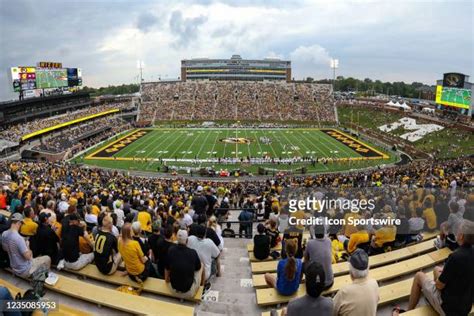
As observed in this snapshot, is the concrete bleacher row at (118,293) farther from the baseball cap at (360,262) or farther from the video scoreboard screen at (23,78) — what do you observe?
the video scoreboard screen at (23,78)

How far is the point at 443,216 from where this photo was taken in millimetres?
9062

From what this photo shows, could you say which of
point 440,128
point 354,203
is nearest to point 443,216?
point 354,203

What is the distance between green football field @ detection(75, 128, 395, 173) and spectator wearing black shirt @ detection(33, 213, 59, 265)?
30.7 m

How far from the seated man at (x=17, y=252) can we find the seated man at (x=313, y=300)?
4500 millimetres

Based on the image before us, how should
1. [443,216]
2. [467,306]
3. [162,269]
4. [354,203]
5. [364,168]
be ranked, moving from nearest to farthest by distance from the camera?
[467,306], [162,269], [443,216], [354,203], [364,168]

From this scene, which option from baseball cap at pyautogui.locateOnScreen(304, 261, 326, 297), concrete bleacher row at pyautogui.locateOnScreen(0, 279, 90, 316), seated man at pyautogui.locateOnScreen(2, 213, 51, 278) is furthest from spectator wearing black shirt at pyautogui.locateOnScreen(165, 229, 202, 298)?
baseball cap at pyautogui.locateOnScreen(304, 261, 326, 297)

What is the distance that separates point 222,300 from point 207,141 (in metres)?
49.3

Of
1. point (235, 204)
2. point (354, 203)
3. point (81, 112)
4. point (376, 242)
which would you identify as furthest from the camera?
point (81, 112)

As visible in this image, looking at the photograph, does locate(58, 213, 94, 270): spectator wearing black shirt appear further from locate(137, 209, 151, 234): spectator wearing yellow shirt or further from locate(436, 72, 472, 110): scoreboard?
locate(436, 72, 472, 110): scoreboard

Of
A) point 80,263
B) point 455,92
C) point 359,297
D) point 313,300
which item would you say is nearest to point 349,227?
point 359,297

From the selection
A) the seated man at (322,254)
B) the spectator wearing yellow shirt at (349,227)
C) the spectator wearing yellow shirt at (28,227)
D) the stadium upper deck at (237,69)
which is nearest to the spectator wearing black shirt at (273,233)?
the spectator wearing yellow shirt at (349,227)

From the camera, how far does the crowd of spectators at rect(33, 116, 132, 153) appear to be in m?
49.2

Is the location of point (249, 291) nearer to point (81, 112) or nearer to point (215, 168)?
point (215, 168)

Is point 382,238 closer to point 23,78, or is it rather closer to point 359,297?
point 359,297
